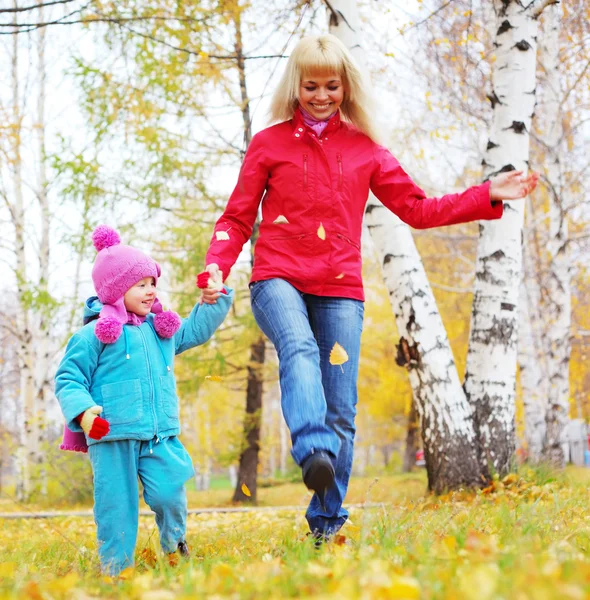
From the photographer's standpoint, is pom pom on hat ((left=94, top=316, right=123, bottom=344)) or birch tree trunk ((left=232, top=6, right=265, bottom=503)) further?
birch tree trunk ((left=232, top=6, right=265, bottom=503))

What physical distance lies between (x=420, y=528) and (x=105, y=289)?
65.7 inches

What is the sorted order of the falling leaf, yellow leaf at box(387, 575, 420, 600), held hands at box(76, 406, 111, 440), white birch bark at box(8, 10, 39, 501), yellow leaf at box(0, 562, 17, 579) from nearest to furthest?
yellow leaf at box(387, 575, 420, 600)
yellow leaf at box(0, 562, 17, 579)
held hands at box(76, 406, 111, 440)
the falling leaf
white birch bark at box(8, 10, 39, 501)

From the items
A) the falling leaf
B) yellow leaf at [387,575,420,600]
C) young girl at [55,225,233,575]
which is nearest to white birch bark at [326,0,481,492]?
the falling leaf

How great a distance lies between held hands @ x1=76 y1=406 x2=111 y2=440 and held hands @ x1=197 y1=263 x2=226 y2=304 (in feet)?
2.23

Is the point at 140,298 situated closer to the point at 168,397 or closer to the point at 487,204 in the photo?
the point at 168,397

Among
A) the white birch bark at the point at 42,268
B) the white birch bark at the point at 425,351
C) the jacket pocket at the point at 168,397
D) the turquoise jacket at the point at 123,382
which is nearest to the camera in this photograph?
the turquoise jacket at the point at 123,382

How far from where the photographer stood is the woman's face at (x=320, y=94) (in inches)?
128

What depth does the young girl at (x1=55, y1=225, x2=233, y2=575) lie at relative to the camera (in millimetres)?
2867

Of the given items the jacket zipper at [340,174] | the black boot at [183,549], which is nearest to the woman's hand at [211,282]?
the jacket zipper at [340,174]

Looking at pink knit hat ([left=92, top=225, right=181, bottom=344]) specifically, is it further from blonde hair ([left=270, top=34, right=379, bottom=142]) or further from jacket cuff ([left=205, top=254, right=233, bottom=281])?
blonde hair ([left=270, top=34, right=379, bottom=142])

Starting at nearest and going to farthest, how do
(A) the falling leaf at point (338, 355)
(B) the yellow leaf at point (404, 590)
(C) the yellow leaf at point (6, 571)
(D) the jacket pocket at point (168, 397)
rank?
(B) the yellow leaf at point (404, 590), (C) the yellow leaf at point (6, 571), (D) the jacket pocket at point (168, 397), (A) the falling leaf at point (338, 355)

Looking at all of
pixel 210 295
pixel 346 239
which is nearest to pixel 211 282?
pixel 210 295

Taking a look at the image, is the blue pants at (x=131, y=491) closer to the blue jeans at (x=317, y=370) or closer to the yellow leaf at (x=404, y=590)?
the blue jeans at (x=317, y=370)

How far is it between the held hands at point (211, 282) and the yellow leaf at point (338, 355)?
0.58m
